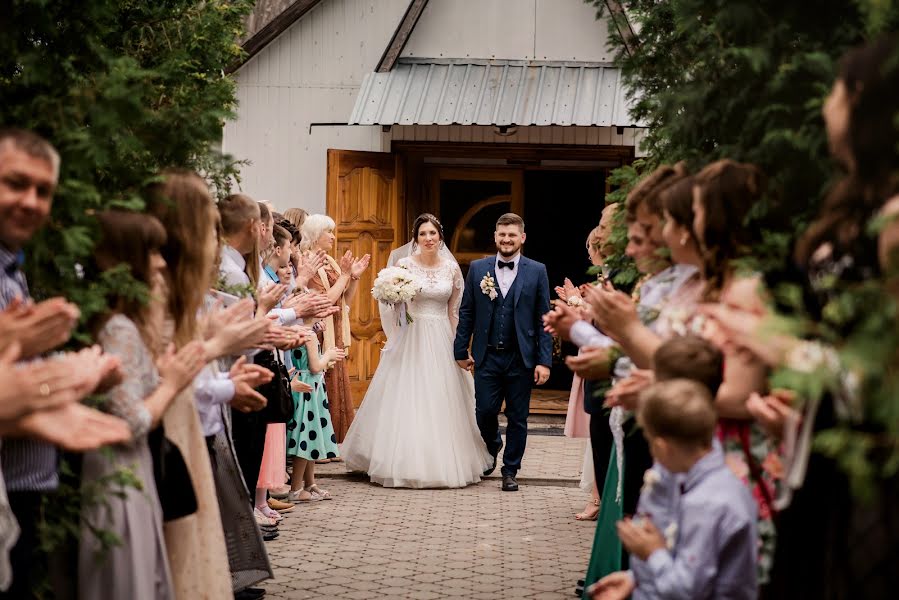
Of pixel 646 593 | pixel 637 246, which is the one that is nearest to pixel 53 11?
pixel 637 246

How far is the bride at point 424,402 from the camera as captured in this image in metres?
10.5

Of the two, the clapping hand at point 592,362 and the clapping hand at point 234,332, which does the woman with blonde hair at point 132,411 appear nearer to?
the clapping hand at point 234,332

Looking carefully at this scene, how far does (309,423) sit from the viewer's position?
371 inches

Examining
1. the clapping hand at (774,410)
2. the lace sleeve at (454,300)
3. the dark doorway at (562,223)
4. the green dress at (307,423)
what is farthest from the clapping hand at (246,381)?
the dark doorway at (562,223)

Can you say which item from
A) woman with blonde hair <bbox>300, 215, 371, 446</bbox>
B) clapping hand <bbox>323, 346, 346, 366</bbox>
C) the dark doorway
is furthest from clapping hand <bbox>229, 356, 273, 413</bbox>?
the dark doorway

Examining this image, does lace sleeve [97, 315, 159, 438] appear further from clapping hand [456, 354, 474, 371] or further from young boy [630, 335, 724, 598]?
clapping hand [456, 354, 474, 371]

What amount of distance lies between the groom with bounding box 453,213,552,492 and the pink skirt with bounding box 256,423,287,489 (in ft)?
7.79

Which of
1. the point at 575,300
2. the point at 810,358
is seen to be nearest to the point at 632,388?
the point at 810,358

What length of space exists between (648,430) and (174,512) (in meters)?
1.93

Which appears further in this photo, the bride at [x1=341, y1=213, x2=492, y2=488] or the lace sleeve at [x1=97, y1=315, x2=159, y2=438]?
the bride at [x1=341, y1=213, x2=492, y2=488]

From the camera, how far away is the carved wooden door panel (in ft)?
44.3

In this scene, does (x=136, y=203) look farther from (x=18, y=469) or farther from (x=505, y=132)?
(x=505, y=132)

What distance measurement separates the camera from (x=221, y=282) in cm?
598

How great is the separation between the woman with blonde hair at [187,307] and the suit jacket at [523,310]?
19.0 feet
